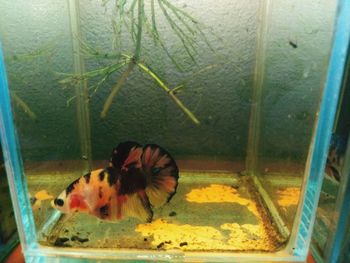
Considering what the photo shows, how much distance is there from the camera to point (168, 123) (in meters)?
0.97

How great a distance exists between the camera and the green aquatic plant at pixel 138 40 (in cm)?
81

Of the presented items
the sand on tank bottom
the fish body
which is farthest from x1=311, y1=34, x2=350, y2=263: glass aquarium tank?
the sand on tank bottom

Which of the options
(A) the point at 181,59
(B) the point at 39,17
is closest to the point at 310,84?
(A) the point at 181,59

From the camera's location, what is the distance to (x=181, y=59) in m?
0.91

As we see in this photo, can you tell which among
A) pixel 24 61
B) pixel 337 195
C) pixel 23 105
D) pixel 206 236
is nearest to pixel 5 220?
pixel 23 105

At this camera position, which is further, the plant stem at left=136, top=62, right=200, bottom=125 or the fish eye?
the plant stem at left=136, top=62, right=200, bottom=125

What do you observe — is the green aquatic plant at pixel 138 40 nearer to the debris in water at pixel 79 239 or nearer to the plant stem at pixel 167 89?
the plant stem at pixel 167 89

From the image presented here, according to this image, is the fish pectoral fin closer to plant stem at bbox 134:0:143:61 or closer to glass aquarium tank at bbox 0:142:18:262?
glass aquarium tank at bbox 0:142:18:262

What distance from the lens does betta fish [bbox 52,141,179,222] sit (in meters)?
0.62

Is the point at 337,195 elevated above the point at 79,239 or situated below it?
above

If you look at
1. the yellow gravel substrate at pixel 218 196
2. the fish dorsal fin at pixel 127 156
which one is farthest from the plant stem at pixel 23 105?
the yellow gravel substrate at pixel 218 196

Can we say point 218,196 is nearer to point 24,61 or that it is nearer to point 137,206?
point 137,206

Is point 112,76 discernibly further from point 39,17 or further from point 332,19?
point 332,19

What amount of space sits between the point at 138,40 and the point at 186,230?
537mm
